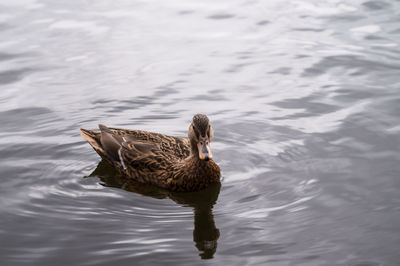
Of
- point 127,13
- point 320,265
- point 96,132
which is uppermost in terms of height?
point 127,13

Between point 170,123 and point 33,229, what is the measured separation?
11.4 feet

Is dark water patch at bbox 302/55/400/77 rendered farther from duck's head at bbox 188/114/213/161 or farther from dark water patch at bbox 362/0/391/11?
duck's head at bbox 188/114/213/161

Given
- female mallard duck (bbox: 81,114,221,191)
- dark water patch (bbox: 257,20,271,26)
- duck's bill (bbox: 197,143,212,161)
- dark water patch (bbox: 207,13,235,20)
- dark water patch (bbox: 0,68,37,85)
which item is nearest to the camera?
duck's bill (bbox: 197,143,212,161)

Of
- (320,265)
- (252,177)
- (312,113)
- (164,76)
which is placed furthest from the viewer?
(164,76)

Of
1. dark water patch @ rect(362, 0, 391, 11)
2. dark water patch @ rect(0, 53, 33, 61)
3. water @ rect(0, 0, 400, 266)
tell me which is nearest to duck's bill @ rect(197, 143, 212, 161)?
water @ rect(0, 0, 400, 266)

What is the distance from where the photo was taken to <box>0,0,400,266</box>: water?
6648 millimetres

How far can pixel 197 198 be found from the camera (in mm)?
7898

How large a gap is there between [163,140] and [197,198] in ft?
3.87

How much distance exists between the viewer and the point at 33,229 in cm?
697

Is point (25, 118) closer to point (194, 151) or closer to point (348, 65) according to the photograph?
point (194, 151)

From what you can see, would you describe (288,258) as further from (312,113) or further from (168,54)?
(168,54)

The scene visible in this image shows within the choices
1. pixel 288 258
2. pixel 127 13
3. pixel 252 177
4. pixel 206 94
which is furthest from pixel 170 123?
pixel 127 13

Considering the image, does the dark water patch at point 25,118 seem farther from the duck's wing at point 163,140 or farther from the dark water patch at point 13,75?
the duck's wing at point 163,140

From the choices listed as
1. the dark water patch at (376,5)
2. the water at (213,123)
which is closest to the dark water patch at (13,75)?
the water at (213,123)
